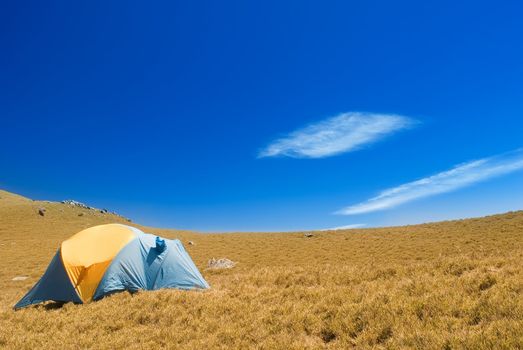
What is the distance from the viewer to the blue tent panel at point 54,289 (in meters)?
13.8

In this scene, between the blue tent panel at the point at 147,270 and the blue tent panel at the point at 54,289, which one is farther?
the blue tent panel at the point at 147,270

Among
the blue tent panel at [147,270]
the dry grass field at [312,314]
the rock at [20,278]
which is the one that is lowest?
the dry grass field at [312,314]

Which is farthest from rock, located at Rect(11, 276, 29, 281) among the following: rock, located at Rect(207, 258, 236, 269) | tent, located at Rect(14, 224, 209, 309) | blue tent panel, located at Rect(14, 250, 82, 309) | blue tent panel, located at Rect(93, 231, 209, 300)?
blue tent panel, located at Rect(93, 231, 209, 300)

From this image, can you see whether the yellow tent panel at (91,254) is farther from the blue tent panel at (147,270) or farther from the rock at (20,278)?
the rock at (20,278)

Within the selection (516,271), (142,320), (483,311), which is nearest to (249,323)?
(142,320)

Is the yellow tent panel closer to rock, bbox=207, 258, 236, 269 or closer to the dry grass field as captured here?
the dry grass field

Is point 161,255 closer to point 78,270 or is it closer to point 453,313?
point 78,270

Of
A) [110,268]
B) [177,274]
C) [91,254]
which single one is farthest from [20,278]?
[177,274]

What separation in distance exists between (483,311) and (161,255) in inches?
477

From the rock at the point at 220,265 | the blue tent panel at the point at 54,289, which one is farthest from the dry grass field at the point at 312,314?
the rock at the point at 220,265

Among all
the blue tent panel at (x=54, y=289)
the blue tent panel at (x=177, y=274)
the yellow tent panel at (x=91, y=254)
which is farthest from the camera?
the blue tent panel at (x=177, y=274)

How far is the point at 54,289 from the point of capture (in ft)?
46.0

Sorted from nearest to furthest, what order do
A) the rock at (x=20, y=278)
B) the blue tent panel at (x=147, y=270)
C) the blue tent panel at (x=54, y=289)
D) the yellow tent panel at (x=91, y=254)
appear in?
the blue tent panel at (x=54, y=289) → the yellow tent panel at (x=91, y=254) → the blue tent panel at (x=147, y=270) → the rock at (x=20, y=278)

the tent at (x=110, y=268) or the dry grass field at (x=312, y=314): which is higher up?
the tent at (x=110, y=268)
